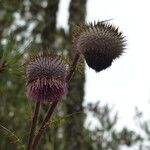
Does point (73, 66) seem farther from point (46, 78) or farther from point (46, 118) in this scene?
point (46, 118)

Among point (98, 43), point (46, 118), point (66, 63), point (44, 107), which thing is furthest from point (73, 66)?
point (44, 107)

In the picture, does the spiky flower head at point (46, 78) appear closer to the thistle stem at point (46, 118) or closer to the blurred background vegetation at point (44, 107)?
the thistle stem at point (46, 118)

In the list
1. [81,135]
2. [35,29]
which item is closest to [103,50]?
[81,135]

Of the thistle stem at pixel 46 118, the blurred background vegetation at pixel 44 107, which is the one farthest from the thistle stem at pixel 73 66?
the blurred background vegetation at pixel 44 107

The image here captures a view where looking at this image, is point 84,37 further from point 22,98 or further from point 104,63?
point 22,98

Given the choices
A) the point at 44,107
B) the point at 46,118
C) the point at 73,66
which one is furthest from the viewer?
the point at 44,107

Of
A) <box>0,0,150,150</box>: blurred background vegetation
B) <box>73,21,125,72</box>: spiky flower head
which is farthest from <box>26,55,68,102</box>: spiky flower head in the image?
<box>0,0,150,150</box>: blurred background vegetation

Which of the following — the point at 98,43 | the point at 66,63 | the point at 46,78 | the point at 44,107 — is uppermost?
the point at 98,43
